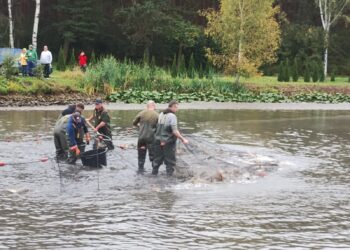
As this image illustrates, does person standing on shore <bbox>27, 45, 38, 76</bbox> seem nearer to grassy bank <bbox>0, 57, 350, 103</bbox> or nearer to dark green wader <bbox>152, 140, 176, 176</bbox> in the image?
grassy bank <bbox>0, 57, 350, 103</bbox>

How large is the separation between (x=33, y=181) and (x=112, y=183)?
67.0 inches

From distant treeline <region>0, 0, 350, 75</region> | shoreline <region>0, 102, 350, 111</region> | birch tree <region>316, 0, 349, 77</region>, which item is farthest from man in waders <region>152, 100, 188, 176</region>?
birch tree <region>316, 0, 349, 77</region>

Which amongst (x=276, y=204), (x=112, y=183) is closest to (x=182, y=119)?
(x=112, y=183)

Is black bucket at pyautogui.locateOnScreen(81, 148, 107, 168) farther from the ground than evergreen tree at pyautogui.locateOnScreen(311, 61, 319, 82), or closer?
closer

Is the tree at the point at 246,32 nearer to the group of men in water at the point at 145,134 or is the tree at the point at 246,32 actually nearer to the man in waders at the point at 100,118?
the man in waders at the point at 100,118

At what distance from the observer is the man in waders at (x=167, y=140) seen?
15.2m

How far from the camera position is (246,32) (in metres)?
44.3

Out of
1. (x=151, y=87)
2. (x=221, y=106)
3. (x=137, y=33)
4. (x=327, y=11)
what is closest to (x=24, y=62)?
(x=151, y=87)

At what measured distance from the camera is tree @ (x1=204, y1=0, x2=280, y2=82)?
144 ft

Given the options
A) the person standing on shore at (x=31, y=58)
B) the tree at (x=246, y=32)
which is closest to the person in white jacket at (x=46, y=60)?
the person standing on shore at (x=31, y=58)

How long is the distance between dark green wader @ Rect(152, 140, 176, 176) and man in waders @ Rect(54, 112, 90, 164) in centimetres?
197

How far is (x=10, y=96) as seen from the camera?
3356 centimetres

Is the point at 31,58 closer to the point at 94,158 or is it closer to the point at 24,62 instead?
the point at 24,62

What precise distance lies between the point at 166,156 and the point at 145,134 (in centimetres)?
94
